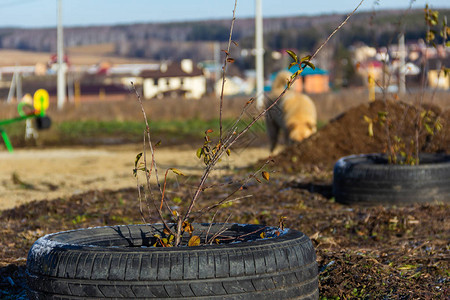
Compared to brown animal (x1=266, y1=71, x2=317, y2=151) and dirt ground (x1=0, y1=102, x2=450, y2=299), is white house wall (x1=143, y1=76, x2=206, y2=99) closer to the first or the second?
dirt ground (x1=0, y1=102, x2=450, y2=299)

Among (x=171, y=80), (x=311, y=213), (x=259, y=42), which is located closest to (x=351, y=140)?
(x=311, y=213)

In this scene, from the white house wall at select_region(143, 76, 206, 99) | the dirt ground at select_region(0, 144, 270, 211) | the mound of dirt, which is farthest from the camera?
the white house wall at select_region(143, 76, 206, 99)

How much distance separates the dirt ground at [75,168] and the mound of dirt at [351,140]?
117cm

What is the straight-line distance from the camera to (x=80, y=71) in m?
116

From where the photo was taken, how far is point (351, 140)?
1198 cm

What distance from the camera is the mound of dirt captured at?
11219 mm

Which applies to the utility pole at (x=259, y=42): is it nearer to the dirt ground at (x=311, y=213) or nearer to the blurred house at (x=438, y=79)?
the blurred house at (x=438, y=79)

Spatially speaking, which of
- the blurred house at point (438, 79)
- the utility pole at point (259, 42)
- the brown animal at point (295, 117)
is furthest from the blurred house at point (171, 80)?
the brown animal at point (295, 117)

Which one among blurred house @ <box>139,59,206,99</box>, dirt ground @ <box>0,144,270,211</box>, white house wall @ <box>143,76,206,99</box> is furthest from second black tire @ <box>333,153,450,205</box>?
white house wall @ <box>143,76,206,99</box>

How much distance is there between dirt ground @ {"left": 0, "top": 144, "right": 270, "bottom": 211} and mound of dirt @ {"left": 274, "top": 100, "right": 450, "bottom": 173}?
1166 millimetres

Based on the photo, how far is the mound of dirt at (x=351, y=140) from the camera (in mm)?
11219

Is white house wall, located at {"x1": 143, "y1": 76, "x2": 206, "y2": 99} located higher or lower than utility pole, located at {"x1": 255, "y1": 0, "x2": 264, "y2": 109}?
lower

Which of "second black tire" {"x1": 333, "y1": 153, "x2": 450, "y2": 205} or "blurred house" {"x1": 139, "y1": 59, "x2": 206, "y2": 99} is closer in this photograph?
"second black tire" {"x1": 333, "y1": 153, "x2": 450, "y2": 205}

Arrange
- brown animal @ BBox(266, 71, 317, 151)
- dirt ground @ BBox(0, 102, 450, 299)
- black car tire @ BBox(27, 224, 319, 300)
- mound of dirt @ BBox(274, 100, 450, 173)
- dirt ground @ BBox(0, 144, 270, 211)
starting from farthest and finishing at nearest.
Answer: brown animal @ BBox(266, 71, 317, 151) → mound of dirt @ BBox(274, 100, 450, 173) → dirt ground @ BBox(0, 144, 270, 211) → dirt ground @ BBox(0, 102, 450, 299) → black car tire @ BBox(27, 224, 319, 300)
